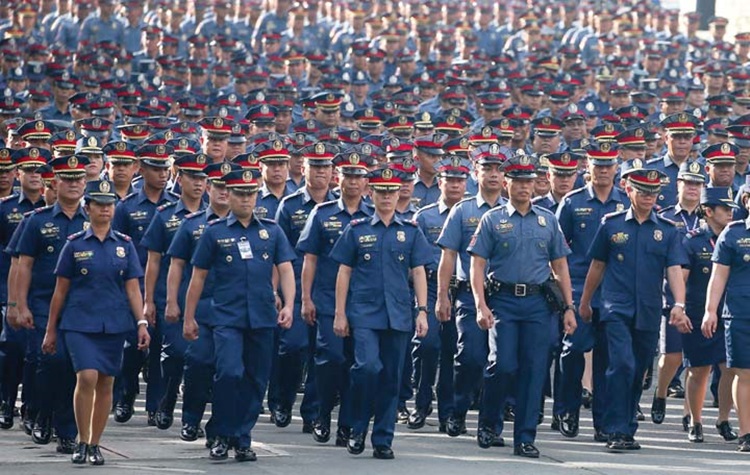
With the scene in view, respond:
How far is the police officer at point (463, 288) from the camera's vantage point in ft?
48.7

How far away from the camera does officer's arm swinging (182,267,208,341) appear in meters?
13.7

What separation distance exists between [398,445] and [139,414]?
2728 millimetres

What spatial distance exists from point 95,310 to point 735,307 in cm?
475

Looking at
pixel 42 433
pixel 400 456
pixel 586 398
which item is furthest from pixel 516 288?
pixel 42 433

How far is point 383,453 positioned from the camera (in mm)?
13688

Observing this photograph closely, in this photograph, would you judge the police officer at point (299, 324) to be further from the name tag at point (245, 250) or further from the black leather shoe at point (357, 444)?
the name tag at point (245, 250)

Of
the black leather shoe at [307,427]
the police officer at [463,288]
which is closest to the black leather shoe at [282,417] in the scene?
the black leather shoe at [307,427]

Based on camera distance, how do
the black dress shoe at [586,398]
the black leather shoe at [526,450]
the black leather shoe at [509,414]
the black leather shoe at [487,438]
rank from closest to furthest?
the black leather shoe at [526,450] → the black leather shoe at [487,438] → the black leather shoe at [509,414] → the black dress shoe at [586,398]

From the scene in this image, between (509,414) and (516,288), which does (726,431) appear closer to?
(509,414)

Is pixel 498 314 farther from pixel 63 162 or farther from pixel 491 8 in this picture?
pixel 491 8

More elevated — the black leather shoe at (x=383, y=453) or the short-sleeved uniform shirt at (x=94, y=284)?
the short-sleeved uniform shirt at (x=94, y=284)

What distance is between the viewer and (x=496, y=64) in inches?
1204

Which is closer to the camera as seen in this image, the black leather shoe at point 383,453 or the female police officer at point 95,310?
the female police officer at point 95,310

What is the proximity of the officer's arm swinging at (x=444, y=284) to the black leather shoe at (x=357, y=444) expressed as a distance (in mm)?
1356
